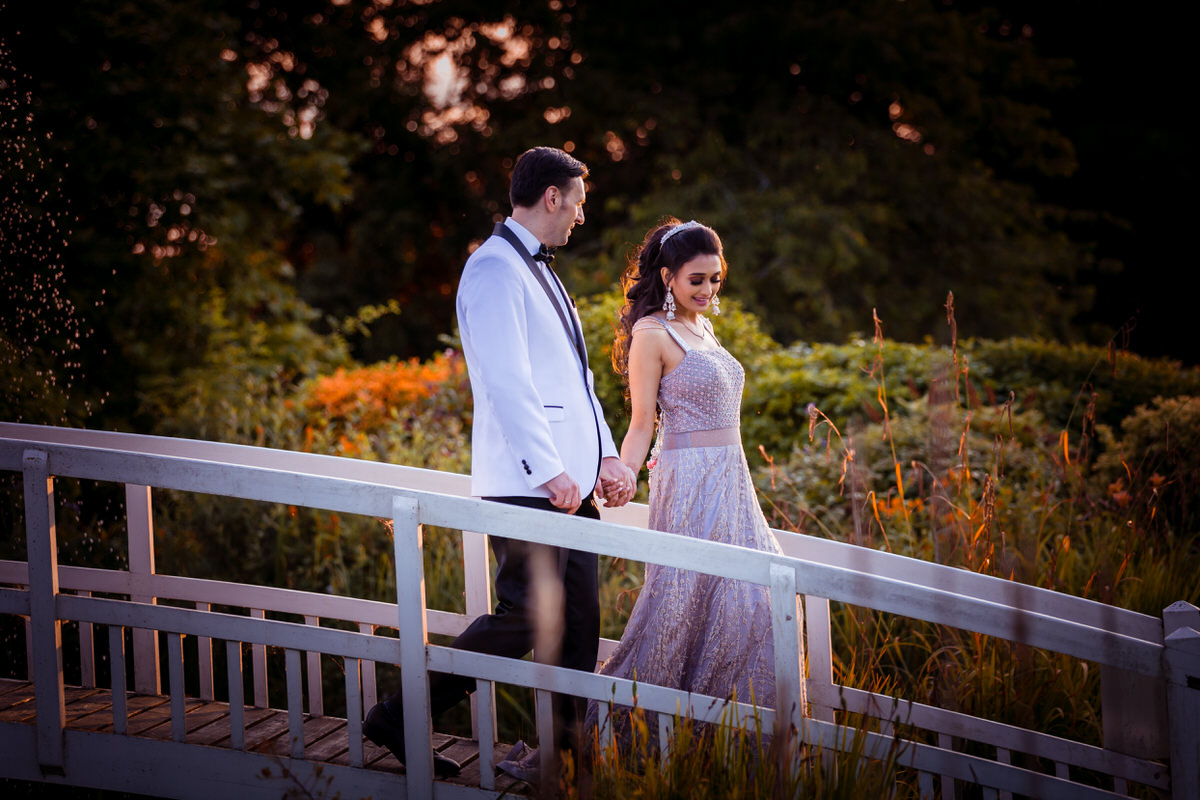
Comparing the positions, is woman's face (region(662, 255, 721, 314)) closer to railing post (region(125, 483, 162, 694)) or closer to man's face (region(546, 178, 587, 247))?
man's face (region(546, 178, 587, 247))

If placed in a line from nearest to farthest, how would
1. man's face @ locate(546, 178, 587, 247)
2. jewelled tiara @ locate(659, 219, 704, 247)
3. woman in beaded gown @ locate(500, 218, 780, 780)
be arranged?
1. man's face @ locate(546, 178, 587, 247)
2. woman in beaded gown @ locate(500, 218, 780, 780)
3. jewelled tiara @ locate(659, 219, 704, 247)

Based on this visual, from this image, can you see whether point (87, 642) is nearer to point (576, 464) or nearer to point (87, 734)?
point (87, 734)

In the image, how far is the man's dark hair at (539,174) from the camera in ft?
9.29

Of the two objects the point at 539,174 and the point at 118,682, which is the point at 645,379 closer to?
the point at 539,174

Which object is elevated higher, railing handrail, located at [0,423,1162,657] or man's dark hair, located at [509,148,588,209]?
man's dark hair, located at [509,148,588,209]

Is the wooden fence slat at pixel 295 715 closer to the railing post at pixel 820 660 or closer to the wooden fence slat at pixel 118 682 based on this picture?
the wooden fence slat at pixel 118 682

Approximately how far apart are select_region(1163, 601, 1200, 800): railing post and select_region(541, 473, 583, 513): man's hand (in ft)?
5.02

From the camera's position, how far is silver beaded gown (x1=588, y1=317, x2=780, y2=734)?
9.66 feet

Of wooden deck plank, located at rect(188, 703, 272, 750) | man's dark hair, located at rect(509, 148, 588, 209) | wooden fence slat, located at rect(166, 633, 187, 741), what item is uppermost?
man's dark hair, located at rect(509, 148, 588, 209)

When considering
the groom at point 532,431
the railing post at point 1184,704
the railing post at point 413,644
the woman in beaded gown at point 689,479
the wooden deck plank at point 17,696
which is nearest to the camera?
the railing post at point 1184,704

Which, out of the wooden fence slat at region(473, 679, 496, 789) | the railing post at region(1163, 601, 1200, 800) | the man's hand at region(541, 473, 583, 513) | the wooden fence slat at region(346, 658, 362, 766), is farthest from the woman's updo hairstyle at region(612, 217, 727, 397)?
the railing post at region(1163, 601, 1200, 800)

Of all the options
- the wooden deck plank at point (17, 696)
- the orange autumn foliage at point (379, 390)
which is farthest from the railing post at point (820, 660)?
the orange autumn foliage at point (379, 390)

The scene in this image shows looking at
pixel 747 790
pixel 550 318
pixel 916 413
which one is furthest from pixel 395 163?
pixel 747 790

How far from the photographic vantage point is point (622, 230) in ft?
38.9
